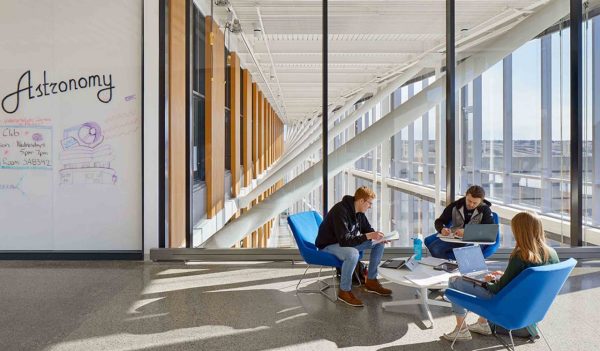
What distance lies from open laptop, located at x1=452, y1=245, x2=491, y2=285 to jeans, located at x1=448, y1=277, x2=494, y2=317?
7 centimetres

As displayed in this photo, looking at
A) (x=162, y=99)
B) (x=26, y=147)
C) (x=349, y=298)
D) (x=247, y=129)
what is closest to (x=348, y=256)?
(x=349, y=298)

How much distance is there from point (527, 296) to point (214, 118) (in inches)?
191

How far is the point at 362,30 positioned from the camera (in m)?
7.03

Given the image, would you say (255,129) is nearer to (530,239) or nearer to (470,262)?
(470,262)

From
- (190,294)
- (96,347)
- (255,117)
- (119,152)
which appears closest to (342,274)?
(190,294)

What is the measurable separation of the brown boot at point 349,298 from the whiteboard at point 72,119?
2.89m

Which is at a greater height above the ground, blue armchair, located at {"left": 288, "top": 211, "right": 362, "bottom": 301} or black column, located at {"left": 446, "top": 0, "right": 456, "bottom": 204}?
black column, located at {"left": 446, "top": 0, "right": 456, "bottom": 204}

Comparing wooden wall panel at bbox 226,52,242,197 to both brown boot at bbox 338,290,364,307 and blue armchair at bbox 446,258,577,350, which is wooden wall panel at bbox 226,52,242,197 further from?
blue armchair at bbox 446,258,577,350

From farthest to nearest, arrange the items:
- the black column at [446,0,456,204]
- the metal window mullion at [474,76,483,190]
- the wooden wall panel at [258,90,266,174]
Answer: the wooden wall panel at [258,90,266,174] < the metal window mullion at [474,76,483,190] < the black column at [446,0,456,204]

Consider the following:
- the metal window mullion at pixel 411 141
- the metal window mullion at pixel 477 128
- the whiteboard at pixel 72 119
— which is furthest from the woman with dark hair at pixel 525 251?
the whiteboard at pixel 72 119

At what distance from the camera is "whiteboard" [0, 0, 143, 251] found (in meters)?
6.73

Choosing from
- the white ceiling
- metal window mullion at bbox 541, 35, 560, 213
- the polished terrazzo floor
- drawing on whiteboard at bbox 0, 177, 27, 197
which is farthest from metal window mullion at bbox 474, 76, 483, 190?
drawing on whiteboard at bbox 0, 177, 27, 197

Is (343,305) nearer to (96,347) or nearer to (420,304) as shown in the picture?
(420,304)

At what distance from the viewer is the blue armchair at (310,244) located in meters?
5.32
